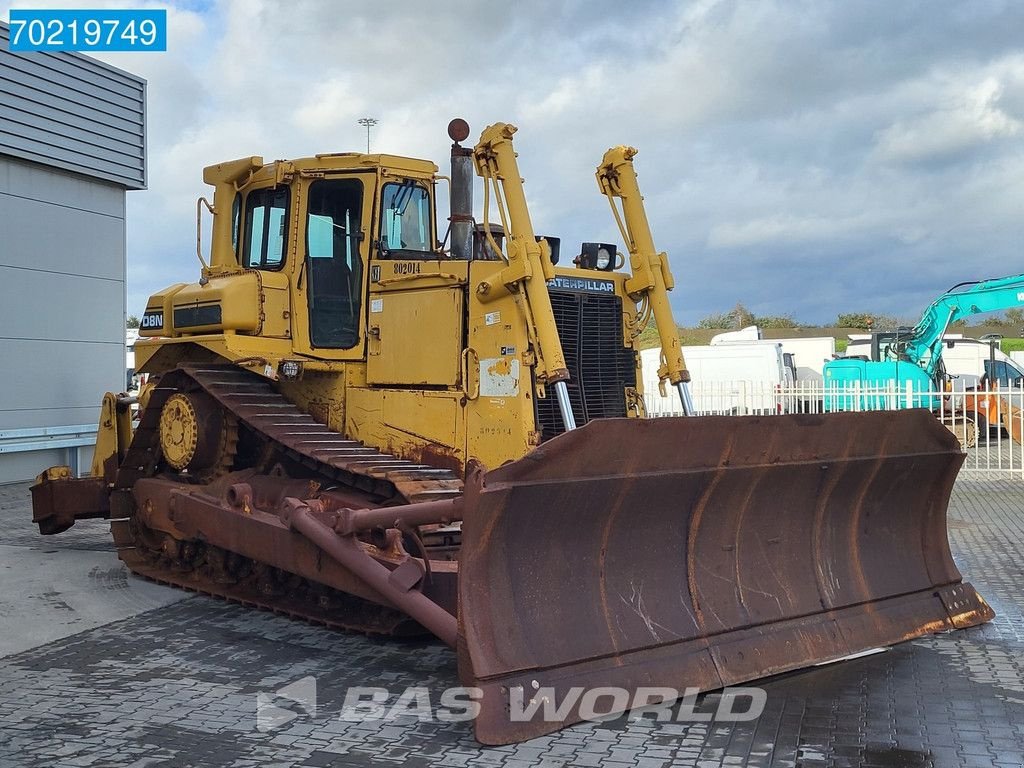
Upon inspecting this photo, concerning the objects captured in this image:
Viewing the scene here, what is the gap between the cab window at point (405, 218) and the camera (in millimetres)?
7910

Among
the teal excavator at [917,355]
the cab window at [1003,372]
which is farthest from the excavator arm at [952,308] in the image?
the cab window at [1003,372]

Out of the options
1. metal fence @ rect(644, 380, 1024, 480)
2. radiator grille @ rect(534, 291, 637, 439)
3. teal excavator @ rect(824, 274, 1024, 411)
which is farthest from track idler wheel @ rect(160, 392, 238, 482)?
teal excavator @ rect(824, 274, 1024, 411)

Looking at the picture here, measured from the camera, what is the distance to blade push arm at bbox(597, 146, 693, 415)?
25.6 ft

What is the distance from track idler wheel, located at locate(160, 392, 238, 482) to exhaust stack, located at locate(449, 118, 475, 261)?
227 cm

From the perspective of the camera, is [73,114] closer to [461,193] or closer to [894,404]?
[461,193]

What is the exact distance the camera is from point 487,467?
23.2ft

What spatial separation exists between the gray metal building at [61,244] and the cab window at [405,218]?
8671mm

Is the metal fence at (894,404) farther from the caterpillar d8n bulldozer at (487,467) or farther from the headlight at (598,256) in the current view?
the caterpillar d8n bulldozer at (487,467)

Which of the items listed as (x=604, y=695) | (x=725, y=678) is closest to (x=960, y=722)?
(x=725, y=678)

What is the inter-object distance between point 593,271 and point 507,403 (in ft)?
4.52

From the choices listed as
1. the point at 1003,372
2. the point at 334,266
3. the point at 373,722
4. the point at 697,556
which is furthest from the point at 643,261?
the point at 1003,372

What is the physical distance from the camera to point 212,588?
7852 millimetres

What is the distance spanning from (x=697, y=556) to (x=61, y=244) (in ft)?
41.1

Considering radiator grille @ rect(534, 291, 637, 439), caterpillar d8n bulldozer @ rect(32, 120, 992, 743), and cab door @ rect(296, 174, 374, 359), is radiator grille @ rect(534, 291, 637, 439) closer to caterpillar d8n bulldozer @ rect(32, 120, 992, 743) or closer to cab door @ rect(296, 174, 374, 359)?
caterpillar d8n bulldozer @ rect(32, 120, 992, 743)
